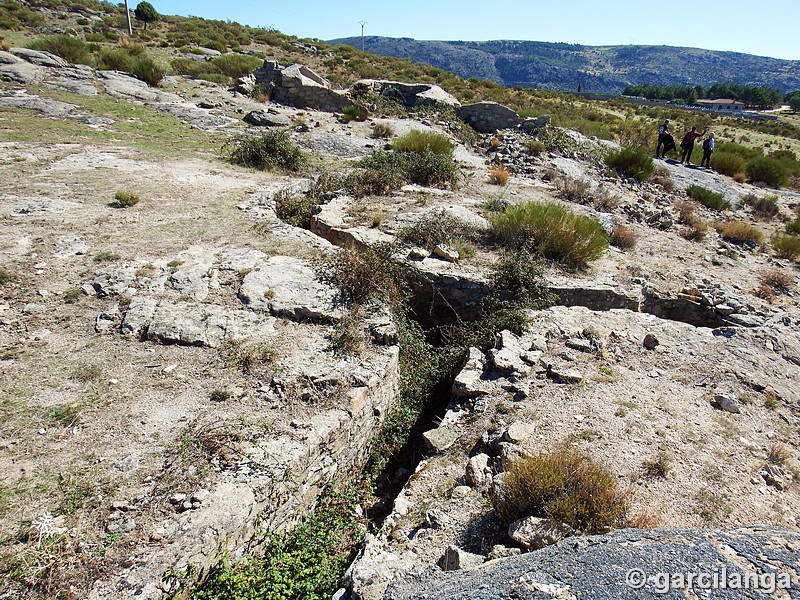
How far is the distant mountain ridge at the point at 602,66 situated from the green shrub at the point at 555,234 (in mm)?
137618

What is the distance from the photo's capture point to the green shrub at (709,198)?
11305mm

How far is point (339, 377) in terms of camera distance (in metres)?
3.95

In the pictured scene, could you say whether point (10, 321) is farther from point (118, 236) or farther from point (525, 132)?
point (525, 132)

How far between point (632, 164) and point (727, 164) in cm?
542

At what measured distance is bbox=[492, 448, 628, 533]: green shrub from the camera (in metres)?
2.57

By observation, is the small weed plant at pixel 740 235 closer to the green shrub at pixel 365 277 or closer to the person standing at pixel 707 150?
the person standing at pixel 707 150

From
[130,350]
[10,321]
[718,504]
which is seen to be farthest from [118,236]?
[718,504]

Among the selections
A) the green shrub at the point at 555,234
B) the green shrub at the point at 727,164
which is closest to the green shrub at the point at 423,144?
the green shrub at the point at 555,234

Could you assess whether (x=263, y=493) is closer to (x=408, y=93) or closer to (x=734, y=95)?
(x=408, y=93)

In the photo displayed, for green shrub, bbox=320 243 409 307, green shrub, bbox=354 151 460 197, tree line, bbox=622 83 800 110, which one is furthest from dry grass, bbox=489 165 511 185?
tree line, bbox=622 83 800 110

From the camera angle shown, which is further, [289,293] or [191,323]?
[289,293]

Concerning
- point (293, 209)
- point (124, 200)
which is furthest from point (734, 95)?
point (124, 200)

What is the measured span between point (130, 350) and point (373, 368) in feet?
6.94

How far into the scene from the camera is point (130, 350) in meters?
3.87
